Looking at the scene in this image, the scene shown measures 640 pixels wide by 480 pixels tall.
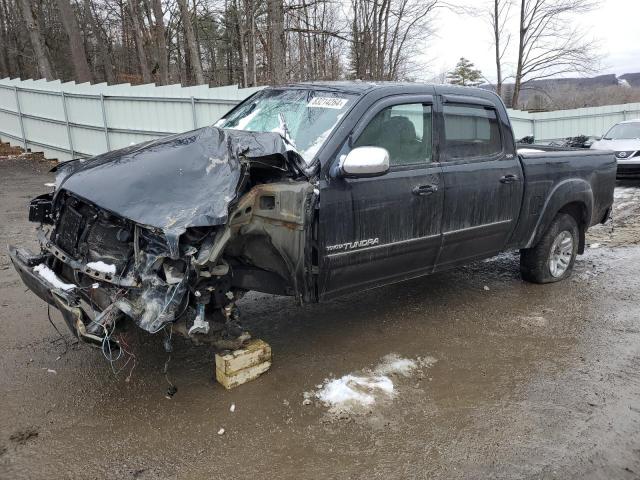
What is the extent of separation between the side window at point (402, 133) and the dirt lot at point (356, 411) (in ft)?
5.08

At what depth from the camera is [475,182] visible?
448 centimetres

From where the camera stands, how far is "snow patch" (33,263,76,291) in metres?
3.13

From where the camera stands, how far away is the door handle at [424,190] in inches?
158

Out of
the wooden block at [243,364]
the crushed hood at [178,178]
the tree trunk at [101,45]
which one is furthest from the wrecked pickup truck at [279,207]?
the tree trunk at [101,45]

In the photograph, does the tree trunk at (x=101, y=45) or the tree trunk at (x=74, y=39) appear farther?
the tree trunk at (x=101, y=45)

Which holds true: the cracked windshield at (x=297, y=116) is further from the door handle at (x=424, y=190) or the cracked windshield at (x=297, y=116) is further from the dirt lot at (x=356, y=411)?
the dirt lot at (x=356, y=411)

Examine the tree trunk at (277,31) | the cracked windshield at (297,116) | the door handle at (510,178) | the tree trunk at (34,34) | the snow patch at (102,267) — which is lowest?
the snow patch at (102,267)

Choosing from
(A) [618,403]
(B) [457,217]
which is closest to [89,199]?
(B) [457,217]

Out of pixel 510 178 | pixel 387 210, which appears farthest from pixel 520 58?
pixel 387 210

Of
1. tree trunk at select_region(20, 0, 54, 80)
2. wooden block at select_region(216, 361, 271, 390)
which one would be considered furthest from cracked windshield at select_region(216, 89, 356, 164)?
tree trunk at select_region(20, 0, 54, 80)

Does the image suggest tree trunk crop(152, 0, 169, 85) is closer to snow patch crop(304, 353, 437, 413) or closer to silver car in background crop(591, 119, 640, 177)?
silver car in background crop(591, 119, 640, 177)

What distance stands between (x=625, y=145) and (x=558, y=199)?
370 inches

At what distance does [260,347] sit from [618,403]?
2.47 meters

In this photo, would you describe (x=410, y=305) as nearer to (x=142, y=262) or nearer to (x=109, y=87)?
(x=142, y=262)
